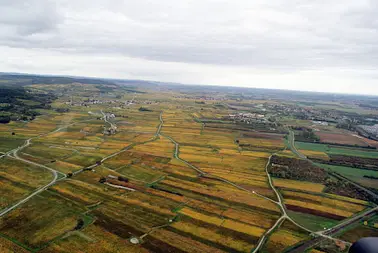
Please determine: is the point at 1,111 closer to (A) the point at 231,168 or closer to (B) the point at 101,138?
(B) the point at 101,138

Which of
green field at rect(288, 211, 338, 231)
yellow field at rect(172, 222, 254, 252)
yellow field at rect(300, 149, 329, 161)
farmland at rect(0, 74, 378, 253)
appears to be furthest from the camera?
yellow field at rect(300, 149, 329, 161)

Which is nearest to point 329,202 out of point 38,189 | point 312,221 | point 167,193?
point 312,221

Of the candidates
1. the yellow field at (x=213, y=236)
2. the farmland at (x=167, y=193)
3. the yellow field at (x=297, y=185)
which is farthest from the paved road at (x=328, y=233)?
the yellow field at (x=297, y=185)

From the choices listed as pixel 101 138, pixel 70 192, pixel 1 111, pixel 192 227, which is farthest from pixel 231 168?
pixel 1 111

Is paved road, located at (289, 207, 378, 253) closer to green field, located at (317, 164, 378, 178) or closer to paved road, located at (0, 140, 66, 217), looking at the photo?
green field, located at (317, 164, 378, 178)

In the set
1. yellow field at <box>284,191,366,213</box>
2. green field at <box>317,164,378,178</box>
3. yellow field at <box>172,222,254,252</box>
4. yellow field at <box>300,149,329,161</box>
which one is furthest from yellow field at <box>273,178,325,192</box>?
yellow field at <box>300,149,329,161</box>

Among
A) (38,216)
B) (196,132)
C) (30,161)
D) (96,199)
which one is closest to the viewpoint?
(38,216)
